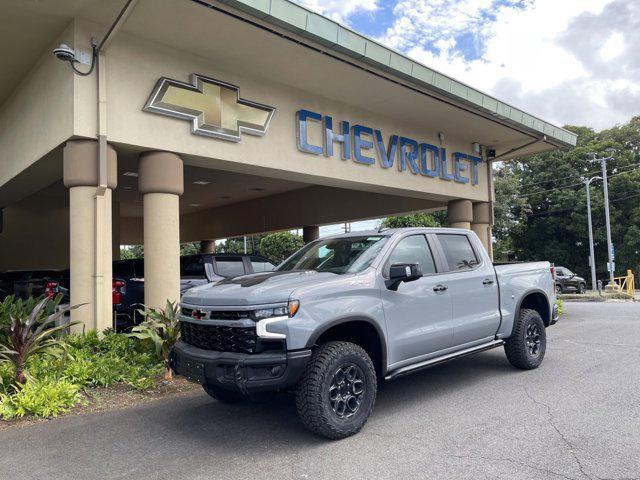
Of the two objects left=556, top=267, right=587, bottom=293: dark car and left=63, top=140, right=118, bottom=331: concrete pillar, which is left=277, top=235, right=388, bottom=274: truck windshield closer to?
left=63, top=140, right=118, bottom=331: concrete pillar

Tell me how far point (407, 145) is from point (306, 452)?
9.50m

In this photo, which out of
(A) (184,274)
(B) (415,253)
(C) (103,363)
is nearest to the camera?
(B) (415,253)

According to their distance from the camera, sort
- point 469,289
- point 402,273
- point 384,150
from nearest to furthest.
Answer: point 402,273 → point 469,289 → point 384,150

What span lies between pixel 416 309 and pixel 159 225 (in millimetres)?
4778

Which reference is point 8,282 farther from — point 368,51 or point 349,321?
point 349,321

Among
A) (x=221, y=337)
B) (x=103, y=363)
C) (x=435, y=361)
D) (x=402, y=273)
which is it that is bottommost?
(x=103, y=363)

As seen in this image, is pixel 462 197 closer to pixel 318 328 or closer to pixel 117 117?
pixel 117 117

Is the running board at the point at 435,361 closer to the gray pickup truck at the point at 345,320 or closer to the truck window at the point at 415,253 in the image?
the gray pickup truck at the point at 345,320

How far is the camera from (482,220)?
15156mm

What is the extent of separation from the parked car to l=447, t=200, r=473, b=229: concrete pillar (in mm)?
6134

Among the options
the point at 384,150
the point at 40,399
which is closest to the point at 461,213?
the point at 384,150

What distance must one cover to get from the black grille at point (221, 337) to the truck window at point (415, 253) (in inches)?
69.6

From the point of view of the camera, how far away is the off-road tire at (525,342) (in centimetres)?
657

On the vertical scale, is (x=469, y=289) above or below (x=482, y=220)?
below
